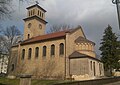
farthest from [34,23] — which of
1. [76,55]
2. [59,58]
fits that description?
[76,55]

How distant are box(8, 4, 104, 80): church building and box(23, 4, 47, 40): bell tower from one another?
191 inches

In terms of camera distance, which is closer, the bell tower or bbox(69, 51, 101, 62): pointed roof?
bbox(69, 51, 101, 62): pointed roof

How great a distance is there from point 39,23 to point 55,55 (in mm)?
15963

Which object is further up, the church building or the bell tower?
the bell tower

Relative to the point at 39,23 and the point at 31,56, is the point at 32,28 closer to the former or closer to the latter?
the point at 39,23

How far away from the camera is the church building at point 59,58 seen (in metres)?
30.9

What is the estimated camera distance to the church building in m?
30.9

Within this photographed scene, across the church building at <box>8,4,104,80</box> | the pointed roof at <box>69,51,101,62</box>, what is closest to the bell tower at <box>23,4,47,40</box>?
the church building at <box>8,4,104,80</box>

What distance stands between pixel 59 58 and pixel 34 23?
54.5 feet

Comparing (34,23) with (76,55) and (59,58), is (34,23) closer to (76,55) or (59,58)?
(59,58)

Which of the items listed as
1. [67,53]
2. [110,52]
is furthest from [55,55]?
[110,52]

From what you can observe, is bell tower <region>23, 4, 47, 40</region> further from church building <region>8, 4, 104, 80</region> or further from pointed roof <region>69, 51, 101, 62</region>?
pointed roof <region>69, 51, 101, 62</region>

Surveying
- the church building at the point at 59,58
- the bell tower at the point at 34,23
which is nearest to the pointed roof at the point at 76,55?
the church building at the point at 59,58

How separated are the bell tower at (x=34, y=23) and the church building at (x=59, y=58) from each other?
4841 millimetres
